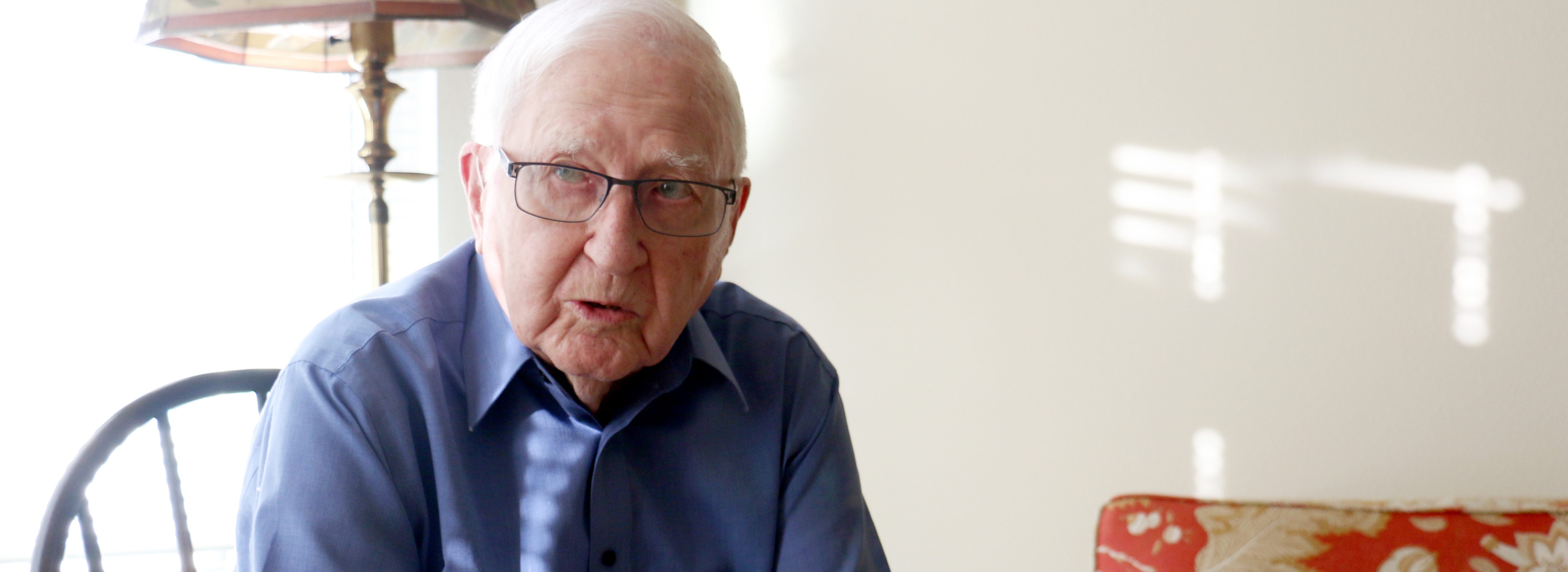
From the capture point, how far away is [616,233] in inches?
36.2

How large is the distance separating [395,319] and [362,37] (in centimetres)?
92

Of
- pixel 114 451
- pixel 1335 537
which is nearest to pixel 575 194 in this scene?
pixel 114 451

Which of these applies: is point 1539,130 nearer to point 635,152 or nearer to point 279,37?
point 635,152

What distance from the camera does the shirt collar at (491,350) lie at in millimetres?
980

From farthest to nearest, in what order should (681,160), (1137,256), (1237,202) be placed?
1. (1137,256)
2. (1237,202)
3. (681,160)

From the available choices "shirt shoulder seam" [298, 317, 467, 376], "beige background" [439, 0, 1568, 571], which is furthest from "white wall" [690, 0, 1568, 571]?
"shirt shoulder seam" [298, 317, 467, 376]

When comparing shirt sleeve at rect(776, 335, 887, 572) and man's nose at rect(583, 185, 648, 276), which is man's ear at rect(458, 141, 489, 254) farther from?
shirt sleeve at rect(776, 335, 887, 572)

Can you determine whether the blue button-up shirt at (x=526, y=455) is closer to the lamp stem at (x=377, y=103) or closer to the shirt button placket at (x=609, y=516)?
the shirt button placket at (x=609, y=516)

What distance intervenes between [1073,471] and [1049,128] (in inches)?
24.1

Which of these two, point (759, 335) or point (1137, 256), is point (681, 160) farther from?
point (1137, 256)

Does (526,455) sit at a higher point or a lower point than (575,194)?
lower

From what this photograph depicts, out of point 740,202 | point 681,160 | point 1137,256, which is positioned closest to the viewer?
point 681,160

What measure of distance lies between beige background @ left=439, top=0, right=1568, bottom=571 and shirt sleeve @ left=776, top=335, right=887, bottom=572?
69 centimetres

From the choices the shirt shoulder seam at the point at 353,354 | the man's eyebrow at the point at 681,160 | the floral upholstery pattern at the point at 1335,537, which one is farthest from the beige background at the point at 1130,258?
the shirt shoulder seam at the point at 353,354
